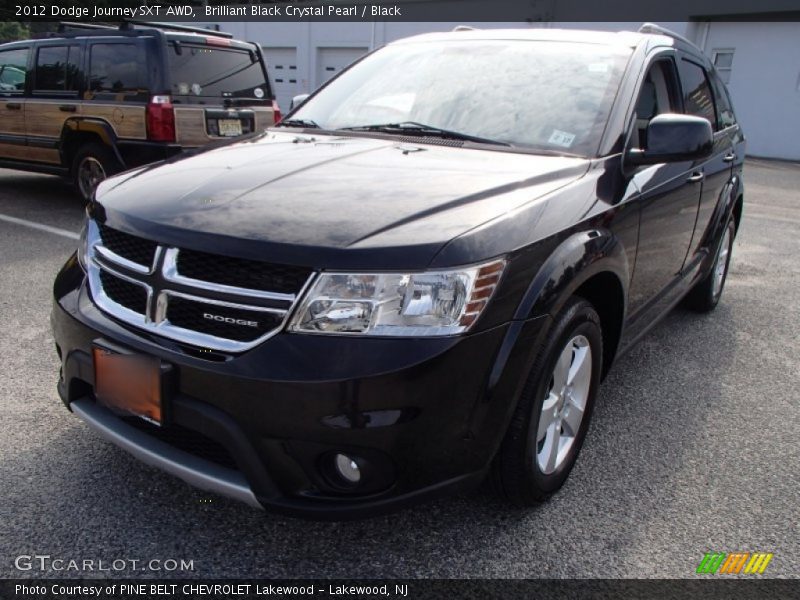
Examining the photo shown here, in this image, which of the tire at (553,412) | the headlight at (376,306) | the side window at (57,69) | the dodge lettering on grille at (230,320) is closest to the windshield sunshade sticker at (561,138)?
the tire at (553,412)

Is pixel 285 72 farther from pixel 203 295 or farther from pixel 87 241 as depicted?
pixel 203 295

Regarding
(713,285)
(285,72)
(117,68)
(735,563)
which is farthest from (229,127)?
(285,72)

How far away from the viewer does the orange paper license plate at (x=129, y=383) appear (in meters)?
1.96

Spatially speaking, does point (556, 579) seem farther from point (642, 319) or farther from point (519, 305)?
point (642, 319)

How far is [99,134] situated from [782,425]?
260 inches

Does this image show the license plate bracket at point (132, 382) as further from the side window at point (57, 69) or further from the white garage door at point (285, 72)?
the white garage door at point (285, 72)

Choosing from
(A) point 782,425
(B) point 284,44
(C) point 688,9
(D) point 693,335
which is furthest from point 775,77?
(A) point 782,425

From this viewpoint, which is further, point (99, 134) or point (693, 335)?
point (99, 134)

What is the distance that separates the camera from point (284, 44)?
80.0 feet

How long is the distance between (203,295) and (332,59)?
23.4m

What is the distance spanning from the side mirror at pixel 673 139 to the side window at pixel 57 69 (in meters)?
6.46

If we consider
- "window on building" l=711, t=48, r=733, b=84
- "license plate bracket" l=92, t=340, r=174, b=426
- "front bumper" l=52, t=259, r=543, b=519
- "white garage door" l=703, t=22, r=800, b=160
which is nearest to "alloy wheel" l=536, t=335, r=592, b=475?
"front bumper" l=52, t=259, r=543, b=519

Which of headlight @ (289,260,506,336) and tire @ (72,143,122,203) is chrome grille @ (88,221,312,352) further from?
tire @ (72,143,122,203)

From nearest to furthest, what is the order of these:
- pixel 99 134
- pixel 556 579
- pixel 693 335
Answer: pixel 556 579
pixel 693 335
pixel 99 134
